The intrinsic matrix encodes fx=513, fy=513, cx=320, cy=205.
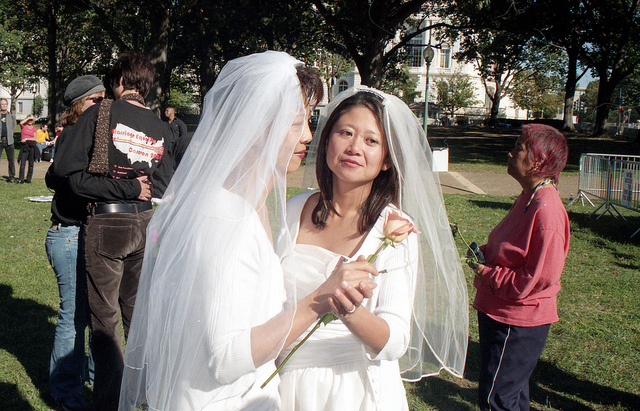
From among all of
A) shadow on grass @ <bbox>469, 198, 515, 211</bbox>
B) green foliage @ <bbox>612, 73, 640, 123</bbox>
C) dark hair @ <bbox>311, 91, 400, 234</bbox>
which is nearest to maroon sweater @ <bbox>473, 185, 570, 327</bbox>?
dark hair @ <bbox>311, 91, 400, 234</bbox>

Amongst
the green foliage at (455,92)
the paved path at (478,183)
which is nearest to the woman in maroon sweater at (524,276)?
the paved path at (478,183)

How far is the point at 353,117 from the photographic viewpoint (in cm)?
210

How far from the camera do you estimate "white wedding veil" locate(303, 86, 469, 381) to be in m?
2.10

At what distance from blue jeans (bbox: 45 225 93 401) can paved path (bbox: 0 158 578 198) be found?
34.7 ft

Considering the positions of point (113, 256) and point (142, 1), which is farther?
point (142, 1)

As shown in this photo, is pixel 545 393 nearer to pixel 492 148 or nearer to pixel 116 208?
pixel 116 208

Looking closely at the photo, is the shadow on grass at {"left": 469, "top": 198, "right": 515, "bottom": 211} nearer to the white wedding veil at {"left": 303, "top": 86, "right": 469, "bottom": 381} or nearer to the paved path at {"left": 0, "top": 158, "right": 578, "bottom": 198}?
the paved path at {"left": 0, "top": 158, "right": 578, "bottom": 198}

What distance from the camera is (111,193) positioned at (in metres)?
3.11

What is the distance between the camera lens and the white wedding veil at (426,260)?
2.10m

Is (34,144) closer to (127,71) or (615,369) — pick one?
(127,71)

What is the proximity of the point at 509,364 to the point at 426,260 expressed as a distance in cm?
109

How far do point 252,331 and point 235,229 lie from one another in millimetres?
310

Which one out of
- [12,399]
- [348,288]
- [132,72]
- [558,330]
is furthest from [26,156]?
[348,288]

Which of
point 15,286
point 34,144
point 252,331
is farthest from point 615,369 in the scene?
point 34,144
